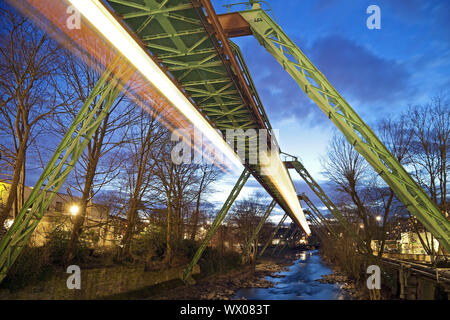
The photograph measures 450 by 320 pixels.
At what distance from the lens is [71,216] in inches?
550

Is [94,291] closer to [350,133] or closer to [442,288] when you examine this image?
[350,133]

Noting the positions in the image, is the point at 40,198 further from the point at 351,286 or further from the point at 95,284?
the point at 351,286

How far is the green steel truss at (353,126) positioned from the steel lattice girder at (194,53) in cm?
107

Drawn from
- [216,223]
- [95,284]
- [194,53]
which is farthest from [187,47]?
[216,223]

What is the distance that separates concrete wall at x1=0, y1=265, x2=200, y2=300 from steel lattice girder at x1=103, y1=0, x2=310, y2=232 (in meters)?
8.95

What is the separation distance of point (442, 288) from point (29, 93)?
20.8 metres

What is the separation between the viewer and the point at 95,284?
1324 cm

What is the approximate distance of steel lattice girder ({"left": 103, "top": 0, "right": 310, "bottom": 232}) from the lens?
643cm

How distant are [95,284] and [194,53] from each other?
11573 mm

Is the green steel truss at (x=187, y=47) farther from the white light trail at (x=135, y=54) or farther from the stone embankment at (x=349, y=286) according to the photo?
the stone embankment at (x=349, y=286)

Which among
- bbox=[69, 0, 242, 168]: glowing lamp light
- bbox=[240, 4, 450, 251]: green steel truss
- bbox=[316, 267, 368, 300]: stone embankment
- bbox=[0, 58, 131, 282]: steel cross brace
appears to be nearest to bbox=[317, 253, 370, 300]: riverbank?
bbox=[316, 267, 368, 300]: stone embankment
